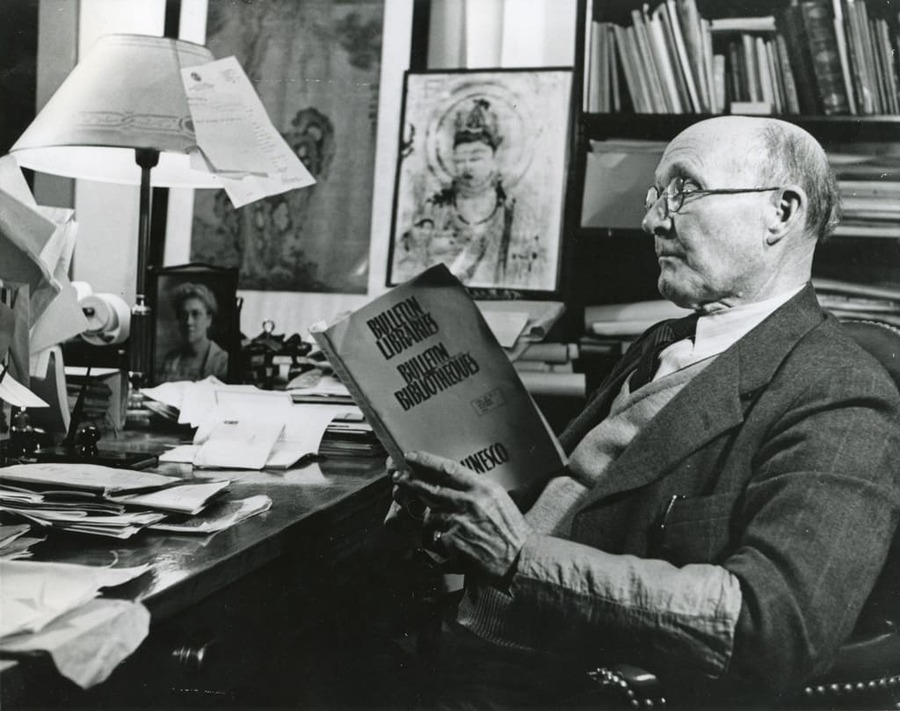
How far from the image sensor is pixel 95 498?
3.05 ft

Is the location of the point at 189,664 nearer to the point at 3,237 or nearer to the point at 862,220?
the point at 3,237

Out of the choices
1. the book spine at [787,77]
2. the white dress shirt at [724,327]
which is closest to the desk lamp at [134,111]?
the white dress shirt at [724,327]

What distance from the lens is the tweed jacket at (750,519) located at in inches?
32.4

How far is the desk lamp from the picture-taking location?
1.61 m

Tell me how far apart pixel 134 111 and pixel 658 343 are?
1060mm

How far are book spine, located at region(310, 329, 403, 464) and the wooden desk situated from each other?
12 cm

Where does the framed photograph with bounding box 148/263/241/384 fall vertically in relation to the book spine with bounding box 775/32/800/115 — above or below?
below

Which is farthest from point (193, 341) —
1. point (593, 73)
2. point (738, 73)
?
point (738, 73)

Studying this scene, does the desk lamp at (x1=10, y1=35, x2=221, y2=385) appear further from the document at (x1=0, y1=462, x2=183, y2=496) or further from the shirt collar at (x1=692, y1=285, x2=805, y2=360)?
the shirt collar at (x1=692, y1=285, x2=805, y2=360)

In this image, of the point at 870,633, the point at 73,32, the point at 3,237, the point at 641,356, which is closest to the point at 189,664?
the point at 3,237

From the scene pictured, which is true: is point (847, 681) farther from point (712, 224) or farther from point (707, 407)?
point (712, 224)

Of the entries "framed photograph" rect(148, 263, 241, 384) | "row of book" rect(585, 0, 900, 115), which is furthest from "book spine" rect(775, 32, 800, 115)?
"framed photograph" rect(148, 263, 241, 384)

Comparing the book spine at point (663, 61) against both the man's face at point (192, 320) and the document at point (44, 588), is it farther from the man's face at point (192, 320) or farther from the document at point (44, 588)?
the document at point (44, 588)

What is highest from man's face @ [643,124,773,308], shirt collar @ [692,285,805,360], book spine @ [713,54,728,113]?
book spine @ [713,54,728,113]
